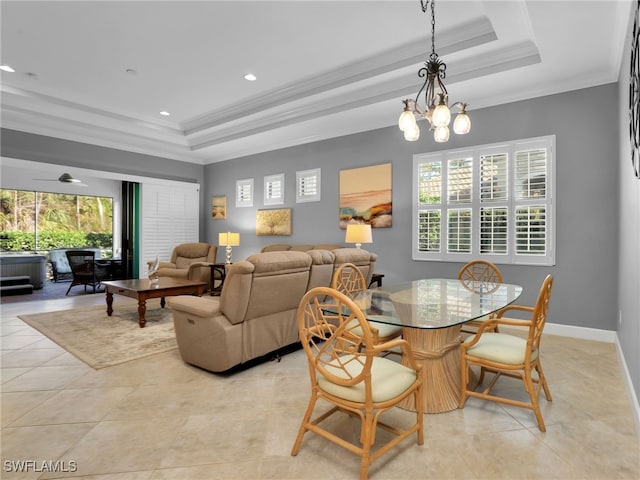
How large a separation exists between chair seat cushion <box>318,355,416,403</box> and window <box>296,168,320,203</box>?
4.72 meters

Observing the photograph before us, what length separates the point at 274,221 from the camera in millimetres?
6996

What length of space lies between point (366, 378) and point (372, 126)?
472cm

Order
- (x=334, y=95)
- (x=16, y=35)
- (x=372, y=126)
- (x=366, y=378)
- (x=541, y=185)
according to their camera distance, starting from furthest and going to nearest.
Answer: (x=372, y=126) < (x=334, y=95) < (x=541, y=185) < (x=16, y=35) < (x=366, y=378)

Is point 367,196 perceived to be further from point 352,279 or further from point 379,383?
point 379,383

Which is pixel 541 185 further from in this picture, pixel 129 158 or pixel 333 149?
pixel 129 158

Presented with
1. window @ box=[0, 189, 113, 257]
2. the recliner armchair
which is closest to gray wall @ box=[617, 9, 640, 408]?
the recliner armchair

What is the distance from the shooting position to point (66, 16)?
3.37 meters

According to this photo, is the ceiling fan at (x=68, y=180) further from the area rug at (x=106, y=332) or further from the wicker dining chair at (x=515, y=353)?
the wicker dining chair at (x=515, y=353)

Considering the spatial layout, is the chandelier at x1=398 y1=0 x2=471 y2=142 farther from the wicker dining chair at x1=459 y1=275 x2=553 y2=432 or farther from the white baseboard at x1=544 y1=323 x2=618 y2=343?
the white baseboard at x1=544 y1=323 x2=618 y2=343

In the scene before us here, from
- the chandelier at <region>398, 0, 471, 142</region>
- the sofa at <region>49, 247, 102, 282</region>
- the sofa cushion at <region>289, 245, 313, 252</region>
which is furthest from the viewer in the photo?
the sofa at <region>49, 247, 102, 282</region>

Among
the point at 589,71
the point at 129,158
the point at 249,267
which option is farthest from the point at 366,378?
the point at 129,158

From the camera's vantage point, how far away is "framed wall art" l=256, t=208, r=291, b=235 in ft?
22.3

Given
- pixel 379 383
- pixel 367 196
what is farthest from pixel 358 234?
pixel 379 383

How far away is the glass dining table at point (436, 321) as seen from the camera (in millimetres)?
2072
